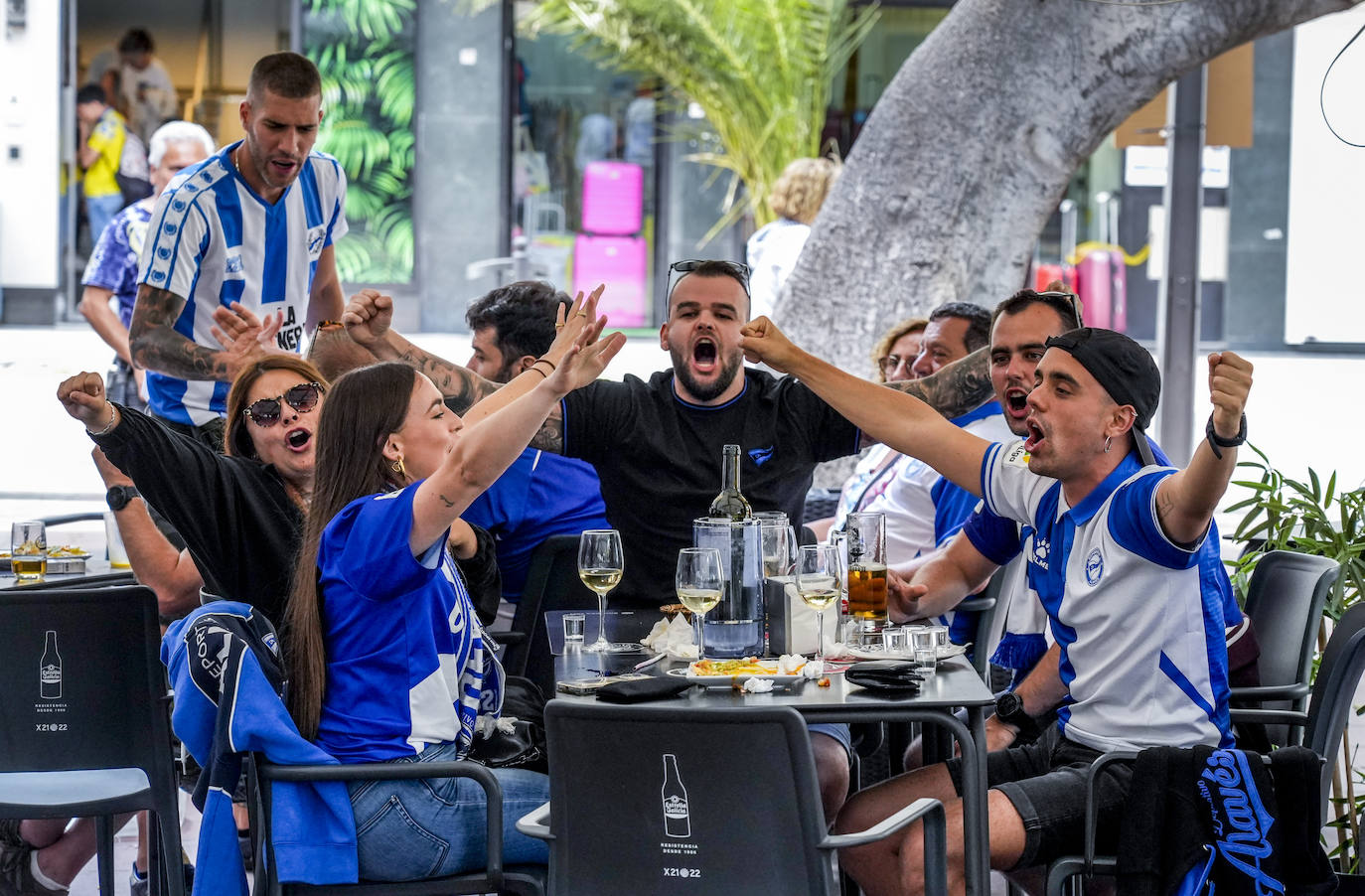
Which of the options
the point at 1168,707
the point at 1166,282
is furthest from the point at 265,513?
the point at 1166,282

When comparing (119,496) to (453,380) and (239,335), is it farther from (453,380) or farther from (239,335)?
(453,380)

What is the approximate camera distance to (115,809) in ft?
9.83

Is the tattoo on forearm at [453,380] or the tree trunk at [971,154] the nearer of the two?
the tattoo on forearm at [453,380]

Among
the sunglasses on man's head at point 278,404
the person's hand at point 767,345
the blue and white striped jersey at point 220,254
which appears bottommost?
the sunglasses on man's head at point 278,404

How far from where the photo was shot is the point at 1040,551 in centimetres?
311

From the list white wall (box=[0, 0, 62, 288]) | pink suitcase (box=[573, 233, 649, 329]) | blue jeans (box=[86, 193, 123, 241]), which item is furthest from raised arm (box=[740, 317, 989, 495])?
blue jeans (box=[86, 193, 123, 241])

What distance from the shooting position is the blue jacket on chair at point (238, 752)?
97.4 inches

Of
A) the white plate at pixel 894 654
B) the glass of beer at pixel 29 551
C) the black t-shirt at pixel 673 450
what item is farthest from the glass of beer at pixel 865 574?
the glass of beer at pixel 29 551

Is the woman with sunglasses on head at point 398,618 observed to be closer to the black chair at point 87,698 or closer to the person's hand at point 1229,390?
the black chair at point 87,698

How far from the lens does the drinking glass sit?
2.80 meters

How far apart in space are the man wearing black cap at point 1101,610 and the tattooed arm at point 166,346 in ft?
6.89

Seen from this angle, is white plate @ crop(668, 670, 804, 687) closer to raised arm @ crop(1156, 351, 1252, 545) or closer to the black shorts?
the black shorts

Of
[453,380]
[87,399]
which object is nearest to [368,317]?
[453,380]

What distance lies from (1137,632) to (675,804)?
42.1 inches
